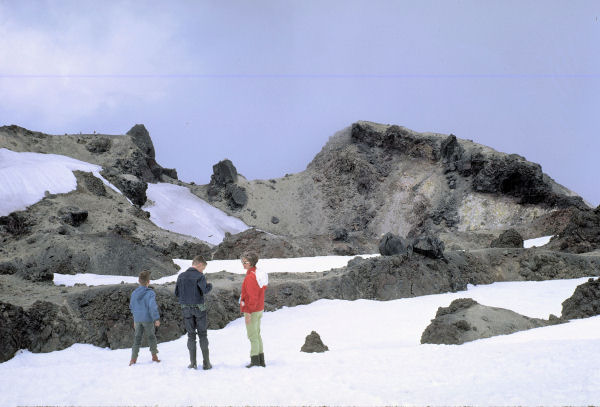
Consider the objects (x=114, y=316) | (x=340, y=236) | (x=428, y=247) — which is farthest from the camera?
(x=340, y=236)

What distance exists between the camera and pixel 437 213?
5250 centimetres

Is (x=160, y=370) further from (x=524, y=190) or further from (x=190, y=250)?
(x=524, y=190)

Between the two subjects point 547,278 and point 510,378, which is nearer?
point 510,378

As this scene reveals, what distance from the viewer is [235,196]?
58375mm

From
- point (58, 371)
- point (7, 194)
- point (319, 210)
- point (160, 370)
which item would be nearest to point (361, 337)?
point (160, 370)

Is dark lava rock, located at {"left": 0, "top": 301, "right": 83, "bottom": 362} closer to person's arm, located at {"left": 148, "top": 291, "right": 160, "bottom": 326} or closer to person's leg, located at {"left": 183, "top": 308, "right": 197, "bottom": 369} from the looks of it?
person's arm, located at {"left": 148, "top": 291, "right": 160, "bottom": 326}

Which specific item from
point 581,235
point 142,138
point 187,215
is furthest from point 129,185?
point 581,235

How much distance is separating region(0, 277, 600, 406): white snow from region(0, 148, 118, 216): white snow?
2267 cm

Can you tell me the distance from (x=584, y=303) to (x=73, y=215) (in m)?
27.0

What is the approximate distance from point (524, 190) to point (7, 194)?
4187 cm

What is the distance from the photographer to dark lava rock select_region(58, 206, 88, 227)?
30.0m

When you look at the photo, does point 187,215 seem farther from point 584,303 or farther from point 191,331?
point 191,331

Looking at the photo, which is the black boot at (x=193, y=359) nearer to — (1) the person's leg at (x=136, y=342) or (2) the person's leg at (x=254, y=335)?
(2) the person's leg at (x=254, y=335)

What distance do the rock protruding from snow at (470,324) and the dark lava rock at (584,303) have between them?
3.24 feet
